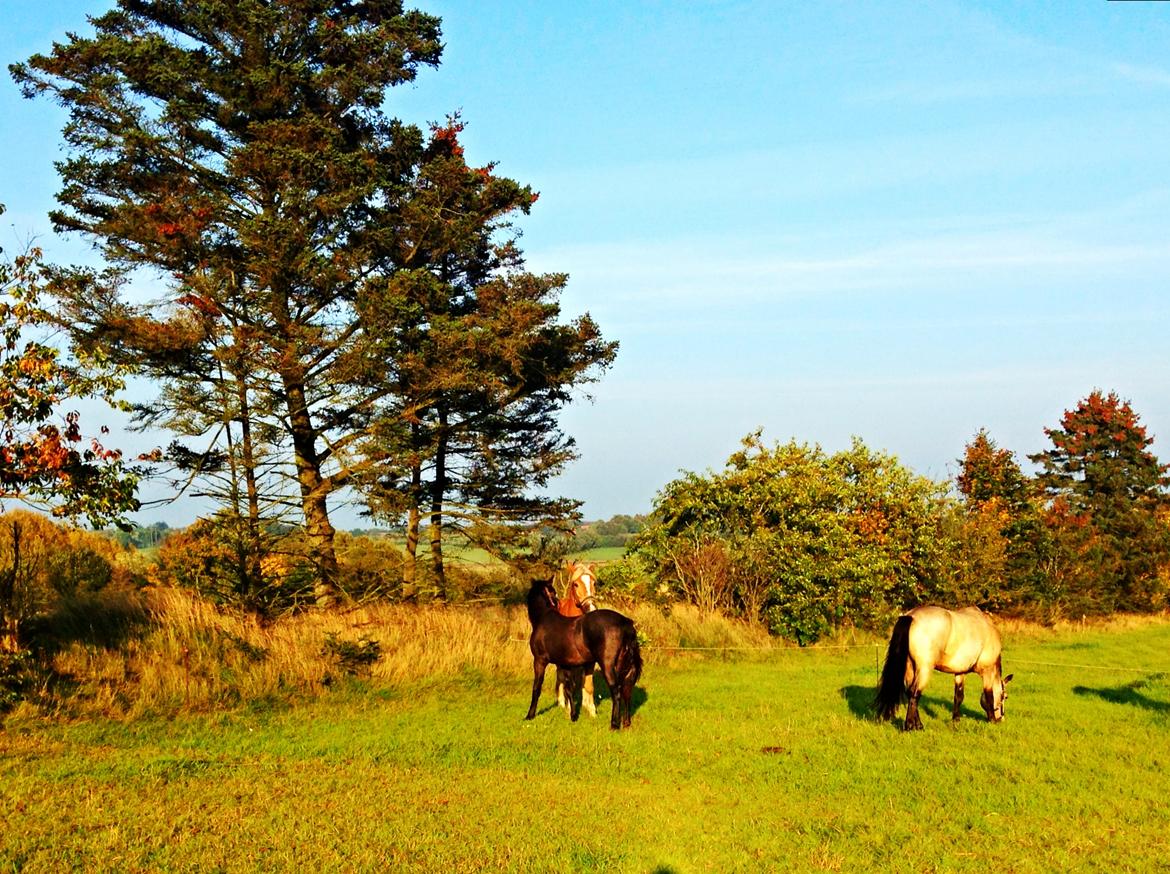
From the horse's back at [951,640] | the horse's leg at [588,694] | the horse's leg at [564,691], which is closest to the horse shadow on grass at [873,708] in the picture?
the horse's back at [951,640]

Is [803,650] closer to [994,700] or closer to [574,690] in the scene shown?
[994,700]

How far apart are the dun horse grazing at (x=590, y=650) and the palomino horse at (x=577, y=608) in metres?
0.13

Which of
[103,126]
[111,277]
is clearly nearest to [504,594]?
[111,277]

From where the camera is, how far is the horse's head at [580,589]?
47.1 feet

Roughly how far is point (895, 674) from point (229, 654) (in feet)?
31.4

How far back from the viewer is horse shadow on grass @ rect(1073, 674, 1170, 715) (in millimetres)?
13469

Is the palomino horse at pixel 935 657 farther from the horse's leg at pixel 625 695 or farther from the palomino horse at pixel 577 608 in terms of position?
the palomino horse at pixel 577 608

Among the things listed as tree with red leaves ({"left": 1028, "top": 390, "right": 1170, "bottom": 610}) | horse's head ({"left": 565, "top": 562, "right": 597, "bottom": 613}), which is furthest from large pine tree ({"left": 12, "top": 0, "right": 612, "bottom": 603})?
tree with red leaves ({"left": 1028, "top": 390, "right": 1170, "bottom": 610})

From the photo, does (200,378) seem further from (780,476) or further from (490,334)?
(780,476)

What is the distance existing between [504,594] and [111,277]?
12.3 m

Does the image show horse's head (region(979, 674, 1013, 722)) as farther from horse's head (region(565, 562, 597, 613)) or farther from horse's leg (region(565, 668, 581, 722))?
horse's head (region(565, 562, 597, 613))

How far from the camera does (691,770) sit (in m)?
9.80

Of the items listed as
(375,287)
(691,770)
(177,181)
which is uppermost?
(177,181)

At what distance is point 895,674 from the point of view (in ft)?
38.7
